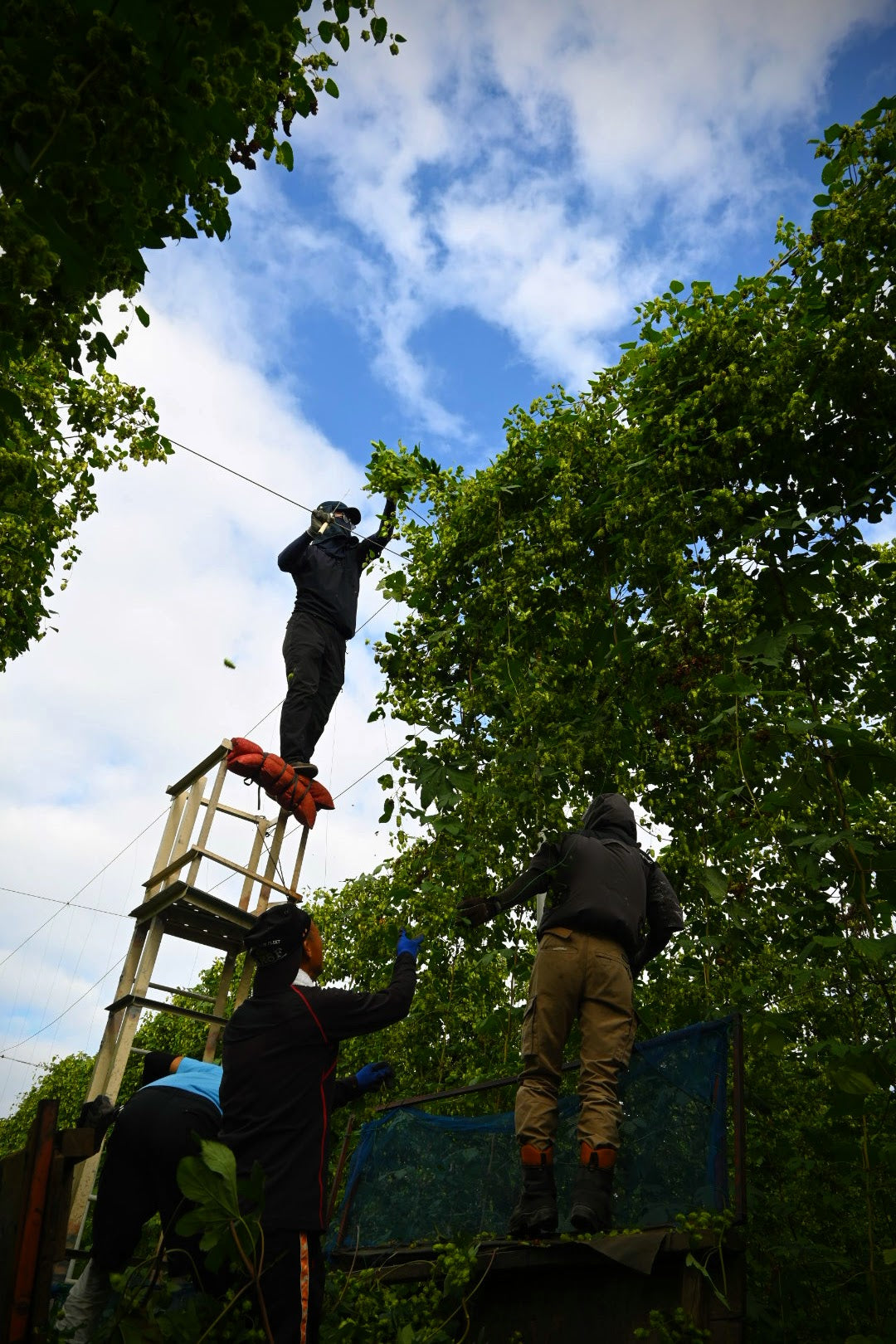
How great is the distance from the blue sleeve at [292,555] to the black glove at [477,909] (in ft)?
13.3

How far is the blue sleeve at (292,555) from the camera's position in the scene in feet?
25.9

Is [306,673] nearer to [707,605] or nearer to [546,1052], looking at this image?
[707,605]

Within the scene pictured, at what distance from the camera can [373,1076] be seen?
429 centimetres

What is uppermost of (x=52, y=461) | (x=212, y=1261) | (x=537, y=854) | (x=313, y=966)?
(x=52, y=461)

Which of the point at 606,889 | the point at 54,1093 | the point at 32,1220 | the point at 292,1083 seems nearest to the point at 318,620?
the point at 606,889

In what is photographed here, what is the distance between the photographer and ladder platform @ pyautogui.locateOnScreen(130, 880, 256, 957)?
23.5 feet

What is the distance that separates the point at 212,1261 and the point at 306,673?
204 inches

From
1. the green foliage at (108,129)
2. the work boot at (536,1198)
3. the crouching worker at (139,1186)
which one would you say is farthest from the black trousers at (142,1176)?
the green foliage at (108,129)

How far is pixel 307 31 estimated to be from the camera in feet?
10.3

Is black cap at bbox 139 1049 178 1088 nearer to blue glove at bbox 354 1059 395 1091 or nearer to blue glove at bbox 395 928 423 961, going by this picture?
blue glove at bbox 354 1059 395 1091

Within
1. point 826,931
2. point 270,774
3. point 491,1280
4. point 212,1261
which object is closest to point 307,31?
point 212,1261

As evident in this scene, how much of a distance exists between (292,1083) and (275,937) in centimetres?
59

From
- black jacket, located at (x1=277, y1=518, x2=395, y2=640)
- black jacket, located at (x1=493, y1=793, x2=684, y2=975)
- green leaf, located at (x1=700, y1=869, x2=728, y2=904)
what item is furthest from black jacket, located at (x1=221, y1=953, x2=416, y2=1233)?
black jacket, located at (x1=277, y1=518, x2=395, y2=640)

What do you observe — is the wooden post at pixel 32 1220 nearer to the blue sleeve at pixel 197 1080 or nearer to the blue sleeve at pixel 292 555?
the blue sleeve at pixel 197 1080
